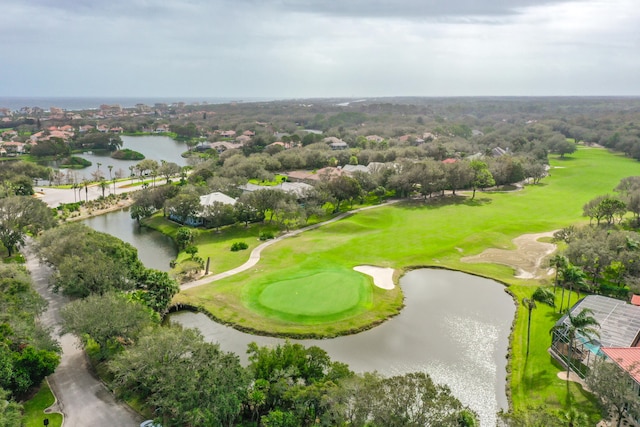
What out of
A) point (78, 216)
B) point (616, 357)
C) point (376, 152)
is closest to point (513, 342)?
point (616, 357)

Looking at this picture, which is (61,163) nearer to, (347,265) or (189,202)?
(189,202)

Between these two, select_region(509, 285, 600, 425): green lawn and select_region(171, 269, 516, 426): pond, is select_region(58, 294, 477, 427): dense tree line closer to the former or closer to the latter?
select_region(171, 269, 516, 426): pond

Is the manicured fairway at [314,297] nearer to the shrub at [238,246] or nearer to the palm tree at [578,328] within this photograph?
the shrub at [238,246]

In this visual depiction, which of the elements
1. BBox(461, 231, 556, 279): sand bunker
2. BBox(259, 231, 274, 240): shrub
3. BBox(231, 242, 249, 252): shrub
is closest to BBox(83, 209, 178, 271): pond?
BBox(231, 242, 249, 252): shrub

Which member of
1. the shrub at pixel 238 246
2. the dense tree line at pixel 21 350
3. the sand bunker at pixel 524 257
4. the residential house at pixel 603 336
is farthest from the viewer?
the shrub at pixel 238 246

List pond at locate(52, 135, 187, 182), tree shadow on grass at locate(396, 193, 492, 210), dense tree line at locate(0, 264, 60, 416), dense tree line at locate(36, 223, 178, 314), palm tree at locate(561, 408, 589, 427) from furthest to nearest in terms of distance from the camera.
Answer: pond at locate(52, 135, 187, 182)
tree shadow on grass at locate(396, 193, 492, 210)
dense tree line at locate(36, 223, 178, 314)
dense tree line at locate(0, 264, 60, 416)
palm tree at locate(561, 408, 589, 427)

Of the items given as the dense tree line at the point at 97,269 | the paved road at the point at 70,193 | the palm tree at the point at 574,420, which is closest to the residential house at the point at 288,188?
the paved road at the point at 70,193
